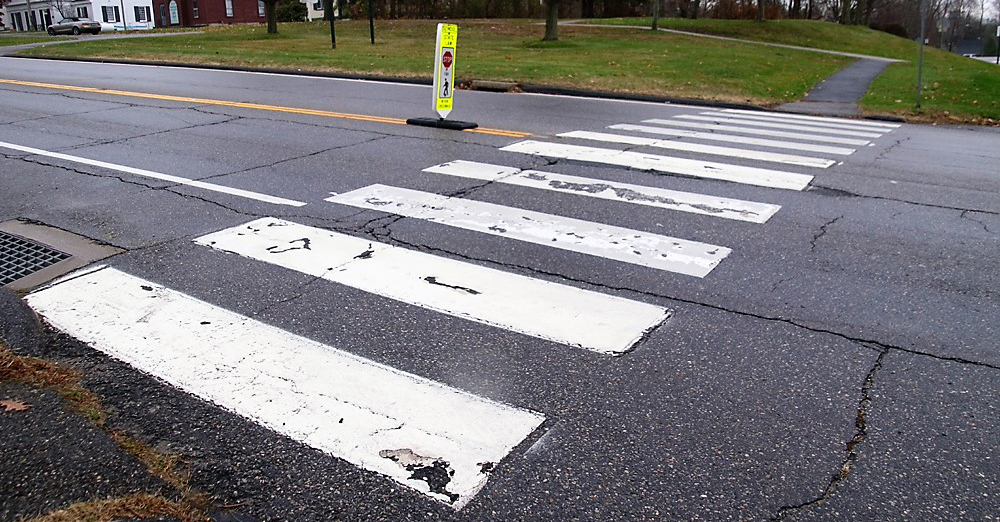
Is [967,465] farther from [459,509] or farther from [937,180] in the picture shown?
[937,180]

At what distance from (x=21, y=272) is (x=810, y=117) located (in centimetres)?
1289

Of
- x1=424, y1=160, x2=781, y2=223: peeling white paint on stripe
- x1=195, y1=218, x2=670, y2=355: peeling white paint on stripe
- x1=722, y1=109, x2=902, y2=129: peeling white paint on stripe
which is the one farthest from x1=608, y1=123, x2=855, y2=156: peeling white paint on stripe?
x1=195, y1=218, x2=670, y2=355: peeling white paint on stripe

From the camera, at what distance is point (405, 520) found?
2.72 metres

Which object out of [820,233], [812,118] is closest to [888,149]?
[812,118]

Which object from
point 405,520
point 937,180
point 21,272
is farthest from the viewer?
point 937,180

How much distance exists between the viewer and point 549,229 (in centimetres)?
608

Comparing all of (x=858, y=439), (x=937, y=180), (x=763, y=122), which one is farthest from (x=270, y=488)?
(x=763, y=122)

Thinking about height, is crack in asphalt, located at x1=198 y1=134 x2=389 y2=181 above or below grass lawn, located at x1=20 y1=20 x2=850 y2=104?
below

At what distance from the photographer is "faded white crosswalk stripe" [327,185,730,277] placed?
215 inches

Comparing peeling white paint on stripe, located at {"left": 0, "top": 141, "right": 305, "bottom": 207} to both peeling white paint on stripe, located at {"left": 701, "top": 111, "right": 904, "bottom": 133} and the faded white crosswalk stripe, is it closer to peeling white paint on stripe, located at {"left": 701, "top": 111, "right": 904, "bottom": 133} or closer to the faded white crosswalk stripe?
the faded white crosswalk stripe

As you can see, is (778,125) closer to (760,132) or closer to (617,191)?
(760,132)

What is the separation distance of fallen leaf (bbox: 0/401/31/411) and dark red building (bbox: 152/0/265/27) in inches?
2828

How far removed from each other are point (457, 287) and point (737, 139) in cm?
701

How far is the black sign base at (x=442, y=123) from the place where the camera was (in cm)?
1080
